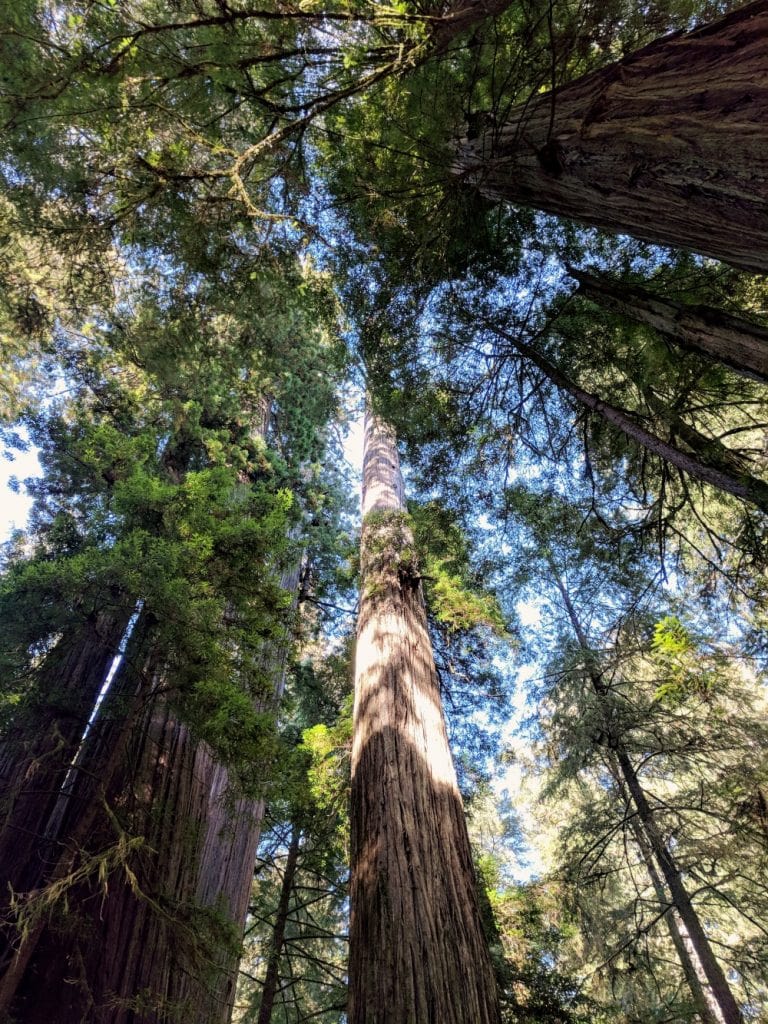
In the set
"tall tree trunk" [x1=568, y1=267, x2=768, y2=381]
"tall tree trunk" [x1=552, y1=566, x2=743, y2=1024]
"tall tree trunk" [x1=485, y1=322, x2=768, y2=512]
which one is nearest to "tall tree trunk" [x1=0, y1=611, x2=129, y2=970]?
"tall tree trunk" [x1=485, y1=322, x2=768, y2=512]

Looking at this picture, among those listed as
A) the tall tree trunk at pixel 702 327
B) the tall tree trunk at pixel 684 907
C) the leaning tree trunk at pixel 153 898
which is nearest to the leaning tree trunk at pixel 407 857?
the leaning tree trunk at pixel 153 898

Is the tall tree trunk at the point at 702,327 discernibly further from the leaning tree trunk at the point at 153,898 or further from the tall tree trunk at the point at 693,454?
the leaning tree trunk at the point at 153,898

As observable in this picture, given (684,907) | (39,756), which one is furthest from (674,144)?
(684,907)

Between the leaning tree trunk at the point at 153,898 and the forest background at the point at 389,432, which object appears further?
the leaning tree trunk at the point at 153,898

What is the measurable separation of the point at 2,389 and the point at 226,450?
3599mm

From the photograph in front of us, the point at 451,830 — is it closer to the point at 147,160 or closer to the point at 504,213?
the point at 147,160

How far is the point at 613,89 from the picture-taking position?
7.14 ft

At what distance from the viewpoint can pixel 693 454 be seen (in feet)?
9.16

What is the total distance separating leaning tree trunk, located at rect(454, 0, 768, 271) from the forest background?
0.01 m

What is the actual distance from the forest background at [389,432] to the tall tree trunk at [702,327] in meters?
0.02

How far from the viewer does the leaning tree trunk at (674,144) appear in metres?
1.61

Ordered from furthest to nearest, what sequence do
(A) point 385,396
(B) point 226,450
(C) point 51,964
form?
(B) point 226,450
(A) point 385,396
(C) point 51,964

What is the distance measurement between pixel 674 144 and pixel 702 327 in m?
0.95

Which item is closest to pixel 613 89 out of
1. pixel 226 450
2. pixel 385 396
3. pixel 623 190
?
pixel 623 190
